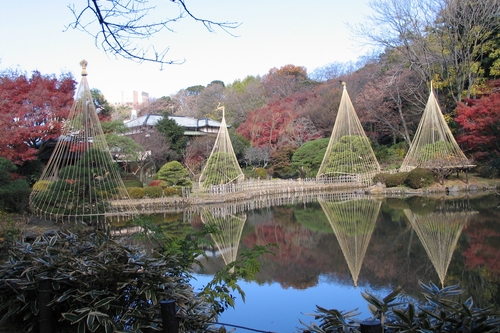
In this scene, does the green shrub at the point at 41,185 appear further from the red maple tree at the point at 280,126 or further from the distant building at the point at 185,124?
the red maple tree at the point at 280,126

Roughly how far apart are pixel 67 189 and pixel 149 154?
43.4 feet

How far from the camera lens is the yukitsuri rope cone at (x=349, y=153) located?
906 inches

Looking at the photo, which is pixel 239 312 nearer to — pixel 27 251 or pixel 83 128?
pixel 27 251

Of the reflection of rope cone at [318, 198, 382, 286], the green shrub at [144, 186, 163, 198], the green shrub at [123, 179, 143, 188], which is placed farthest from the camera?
the green shrub at [123, 179, 143, 188]

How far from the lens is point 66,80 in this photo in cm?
1852

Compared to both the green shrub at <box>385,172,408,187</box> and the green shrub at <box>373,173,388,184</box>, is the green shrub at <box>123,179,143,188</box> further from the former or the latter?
the green shrub at <box>385,172,408,187</box>

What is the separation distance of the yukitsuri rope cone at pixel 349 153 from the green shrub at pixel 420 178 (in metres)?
2.91

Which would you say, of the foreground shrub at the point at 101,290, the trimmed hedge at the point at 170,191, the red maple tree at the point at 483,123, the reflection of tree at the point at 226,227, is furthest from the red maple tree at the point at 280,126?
the foreground shrub at the point at 101,290

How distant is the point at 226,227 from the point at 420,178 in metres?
11.3

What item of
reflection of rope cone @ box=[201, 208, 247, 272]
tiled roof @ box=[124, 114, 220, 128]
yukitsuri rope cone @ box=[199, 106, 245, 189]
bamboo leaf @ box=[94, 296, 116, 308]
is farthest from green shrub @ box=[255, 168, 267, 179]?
bamboo leaf @ box=[94, 296, 116, 308]

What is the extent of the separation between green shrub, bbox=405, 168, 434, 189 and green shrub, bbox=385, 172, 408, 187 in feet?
2.20

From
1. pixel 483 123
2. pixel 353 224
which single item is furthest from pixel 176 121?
pixel 353 224

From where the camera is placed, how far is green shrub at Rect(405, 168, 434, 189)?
19719mm

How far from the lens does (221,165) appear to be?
67.2ft
